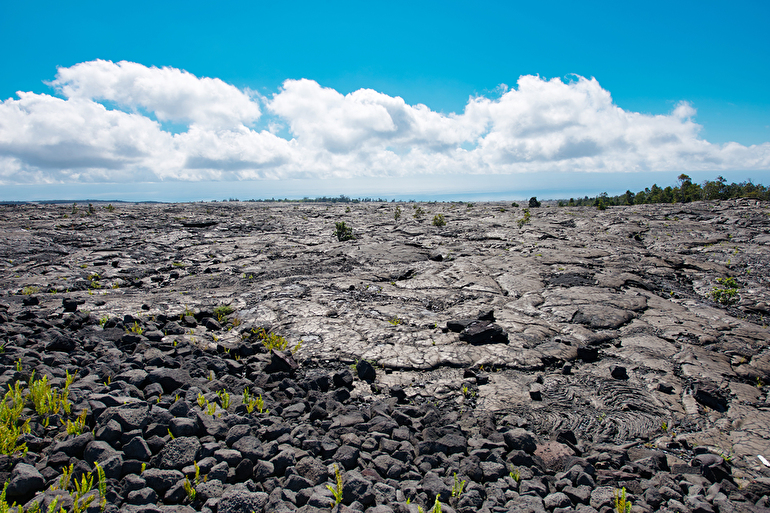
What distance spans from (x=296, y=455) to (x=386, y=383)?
285 centimetres

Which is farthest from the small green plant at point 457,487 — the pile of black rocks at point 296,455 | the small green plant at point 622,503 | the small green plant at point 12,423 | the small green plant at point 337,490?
the small green plant at point 12,423

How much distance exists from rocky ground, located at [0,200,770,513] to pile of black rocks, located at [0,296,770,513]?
27 millimetres

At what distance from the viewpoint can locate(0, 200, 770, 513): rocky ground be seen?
4.00m

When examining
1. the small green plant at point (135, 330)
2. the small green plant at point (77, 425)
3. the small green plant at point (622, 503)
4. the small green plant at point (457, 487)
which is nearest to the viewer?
the small green plant at point (622, 503)

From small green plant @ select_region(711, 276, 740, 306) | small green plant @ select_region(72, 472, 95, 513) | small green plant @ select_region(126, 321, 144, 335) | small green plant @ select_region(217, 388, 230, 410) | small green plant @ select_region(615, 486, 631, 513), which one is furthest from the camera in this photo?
small green plant @ select_region(711, 276, 740, 306)

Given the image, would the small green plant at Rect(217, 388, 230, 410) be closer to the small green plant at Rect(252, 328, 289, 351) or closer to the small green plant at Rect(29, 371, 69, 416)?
the small green plant at Rect(29, 371, 69, 416)

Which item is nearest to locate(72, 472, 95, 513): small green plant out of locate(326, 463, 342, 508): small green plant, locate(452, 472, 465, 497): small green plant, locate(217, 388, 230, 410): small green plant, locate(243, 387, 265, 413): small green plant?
locate(217, 388, 230, 410): small green plant

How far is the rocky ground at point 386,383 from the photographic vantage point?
400 centimetres

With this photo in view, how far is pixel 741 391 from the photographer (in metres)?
6.86

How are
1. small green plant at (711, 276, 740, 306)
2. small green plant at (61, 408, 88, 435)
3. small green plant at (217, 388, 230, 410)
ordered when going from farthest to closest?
small green plant at (711, 276, 740, 306) → small green plant at (217, 388, 230, 410) → small green plant at (61, 408, 88, 435)

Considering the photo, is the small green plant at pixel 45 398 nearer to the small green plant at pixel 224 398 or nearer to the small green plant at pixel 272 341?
the small green plant at pixel 224 398

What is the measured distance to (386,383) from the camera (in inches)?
277

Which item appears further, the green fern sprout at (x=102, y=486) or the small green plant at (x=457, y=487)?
the small green plant at (x=457, y=487)

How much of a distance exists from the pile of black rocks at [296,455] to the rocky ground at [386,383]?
0.09ft
